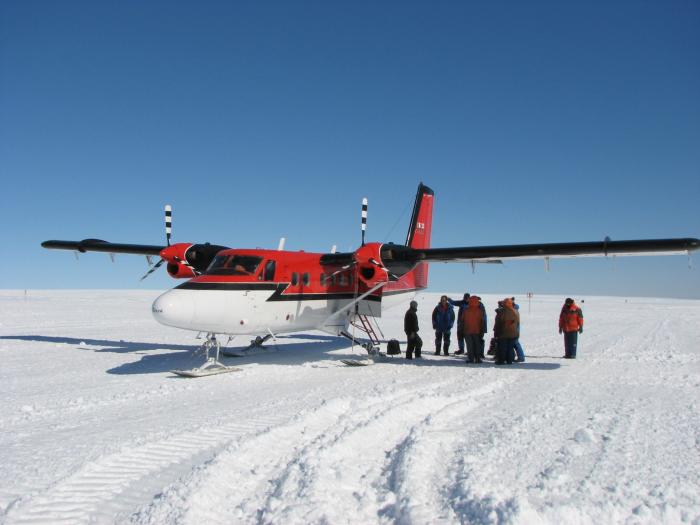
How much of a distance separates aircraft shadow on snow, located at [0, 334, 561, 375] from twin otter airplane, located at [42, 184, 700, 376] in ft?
2.75

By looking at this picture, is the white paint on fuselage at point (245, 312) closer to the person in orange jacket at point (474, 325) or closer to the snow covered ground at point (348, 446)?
the snow covered ground at point (348, 446)

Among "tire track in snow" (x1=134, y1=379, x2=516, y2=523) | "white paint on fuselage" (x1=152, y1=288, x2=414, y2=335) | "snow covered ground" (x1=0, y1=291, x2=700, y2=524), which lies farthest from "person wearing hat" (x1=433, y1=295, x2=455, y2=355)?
"tire track in snow" (x1=134, y1=379, x2=516, y2=523)

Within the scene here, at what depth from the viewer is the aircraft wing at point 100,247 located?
16266 mm

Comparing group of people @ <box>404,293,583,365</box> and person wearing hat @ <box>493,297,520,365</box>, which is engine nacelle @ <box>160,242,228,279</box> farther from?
person wearing hat @ <box>493,297,520,365</box>

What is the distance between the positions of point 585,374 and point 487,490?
277 inches

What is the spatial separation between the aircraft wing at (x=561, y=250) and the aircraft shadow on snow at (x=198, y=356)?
256 cm

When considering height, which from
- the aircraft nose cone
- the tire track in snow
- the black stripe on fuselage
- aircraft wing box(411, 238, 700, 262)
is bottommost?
the tire track in snow

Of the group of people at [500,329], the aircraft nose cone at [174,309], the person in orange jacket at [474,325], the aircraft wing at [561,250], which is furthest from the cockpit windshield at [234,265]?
the person in orange jacket at [474,325]

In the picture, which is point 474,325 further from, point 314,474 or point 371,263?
point 314,474

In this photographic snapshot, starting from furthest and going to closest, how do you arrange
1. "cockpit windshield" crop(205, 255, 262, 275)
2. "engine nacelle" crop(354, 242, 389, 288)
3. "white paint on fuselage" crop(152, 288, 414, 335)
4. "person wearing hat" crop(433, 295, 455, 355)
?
"person wearing hat" crop(433, 295, 455, 355)
"engine nacelle" crop(354, 242, 389, 288)
"cockpit windshield" crop(205, 255, 262, 275)
"white paint on fuselage" crop(152, 288, 414, 335)

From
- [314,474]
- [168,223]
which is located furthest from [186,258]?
[314,474]

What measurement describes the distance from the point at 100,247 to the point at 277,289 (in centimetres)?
826

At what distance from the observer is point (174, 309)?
960 cm

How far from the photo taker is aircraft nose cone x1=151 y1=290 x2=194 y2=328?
9.56 m
